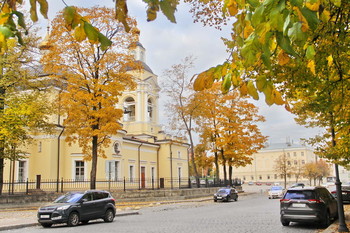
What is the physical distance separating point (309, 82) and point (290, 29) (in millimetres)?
8203

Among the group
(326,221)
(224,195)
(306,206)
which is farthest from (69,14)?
(224,195)

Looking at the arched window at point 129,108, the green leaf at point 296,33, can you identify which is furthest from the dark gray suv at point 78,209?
the arched window at point 129,108

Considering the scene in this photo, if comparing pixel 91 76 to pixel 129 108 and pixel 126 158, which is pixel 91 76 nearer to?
pixel 126 158

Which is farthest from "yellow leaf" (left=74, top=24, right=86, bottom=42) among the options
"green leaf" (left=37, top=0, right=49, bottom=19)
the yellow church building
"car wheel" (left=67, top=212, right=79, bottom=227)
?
the yellow church building

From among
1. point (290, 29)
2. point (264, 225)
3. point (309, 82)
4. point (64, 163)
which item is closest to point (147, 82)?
point (64, 163)

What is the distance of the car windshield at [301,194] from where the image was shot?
15.4 m

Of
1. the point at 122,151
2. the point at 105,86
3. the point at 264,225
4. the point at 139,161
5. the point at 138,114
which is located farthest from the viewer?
the point at 138,114

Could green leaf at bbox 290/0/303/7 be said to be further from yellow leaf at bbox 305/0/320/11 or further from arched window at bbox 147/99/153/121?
arched window at bbox 147/99/153/121

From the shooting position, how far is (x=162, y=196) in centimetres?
3578

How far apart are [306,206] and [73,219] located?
1024 centimetres

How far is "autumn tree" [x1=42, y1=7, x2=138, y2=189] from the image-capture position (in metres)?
26.9

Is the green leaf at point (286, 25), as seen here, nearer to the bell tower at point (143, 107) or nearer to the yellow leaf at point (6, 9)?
the yellow leaf at point (6, 9)

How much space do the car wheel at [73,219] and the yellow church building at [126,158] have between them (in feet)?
40.5

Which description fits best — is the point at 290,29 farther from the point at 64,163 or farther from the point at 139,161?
the point at 139,161
